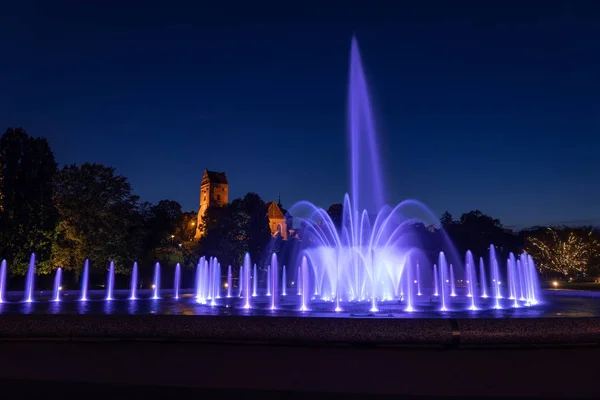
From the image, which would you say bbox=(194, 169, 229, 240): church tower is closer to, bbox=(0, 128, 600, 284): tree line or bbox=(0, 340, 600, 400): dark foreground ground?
bbox=(0, 128, 600, 284): tree line

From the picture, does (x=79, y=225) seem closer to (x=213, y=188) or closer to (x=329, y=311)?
(x=329, y=311)

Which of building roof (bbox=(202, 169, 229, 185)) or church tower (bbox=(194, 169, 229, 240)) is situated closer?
church tower (bbox=(194, 169, 229, 240))

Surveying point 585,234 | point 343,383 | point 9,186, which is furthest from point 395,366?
point 585,234

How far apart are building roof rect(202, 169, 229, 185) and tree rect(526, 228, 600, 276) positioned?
100575mm

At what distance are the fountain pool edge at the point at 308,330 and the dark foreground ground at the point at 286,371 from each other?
0.18m

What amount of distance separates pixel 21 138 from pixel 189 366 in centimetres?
3226

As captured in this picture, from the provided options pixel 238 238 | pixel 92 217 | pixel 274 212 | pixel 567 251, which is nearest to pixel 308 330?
pixel 92 217

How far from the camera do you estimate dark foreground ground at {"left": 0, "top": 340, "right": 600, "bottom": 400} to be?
6207 mm

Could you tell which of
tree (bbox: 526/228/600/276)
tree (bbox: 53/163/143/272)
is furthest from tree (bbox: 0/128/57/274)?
tree (bbox: 526/228/600/276)

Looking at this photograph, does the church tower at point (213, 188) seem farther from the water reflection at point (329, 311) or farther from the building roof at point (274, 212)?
the water reflection at point (329, 311)

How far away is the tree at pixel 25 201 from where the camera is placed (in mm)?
31125

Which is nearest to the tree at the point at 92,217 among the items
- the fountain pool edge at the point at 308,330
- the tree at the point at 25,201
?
the tree at the point at 25,201

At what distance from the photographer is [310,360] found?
803cm

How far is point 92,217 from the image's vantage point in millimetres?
37000
